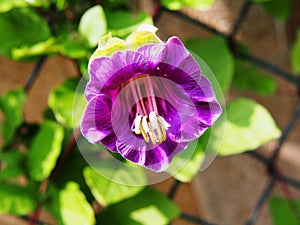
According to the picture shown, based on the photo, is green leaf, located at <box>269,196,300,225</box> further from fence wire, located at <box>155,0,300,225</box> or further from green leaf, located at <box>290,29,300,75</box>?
green leaf, located at <box>290,29,300,75</box>

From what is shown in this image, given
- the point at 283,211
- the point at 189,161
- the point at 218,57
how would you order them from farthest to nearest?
the point at 283,211 < the point at 218,57 < the point at 189,161

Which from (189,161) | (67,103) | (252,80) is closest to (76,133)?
(67,103)

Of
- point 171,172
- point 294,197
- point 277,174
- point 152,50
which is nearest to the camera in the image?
point 152,50

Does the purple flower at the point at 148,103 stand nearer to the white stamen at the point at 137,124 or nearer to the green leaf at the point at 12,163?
the white stamen at the point at 137,124

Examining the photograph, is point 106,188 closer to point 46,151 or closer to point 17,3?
point 46,151

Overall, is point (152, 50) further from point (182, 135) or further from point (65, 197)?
point (65, 197)

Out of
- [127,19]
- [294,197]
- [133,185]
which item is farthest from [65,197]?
[294,197]
